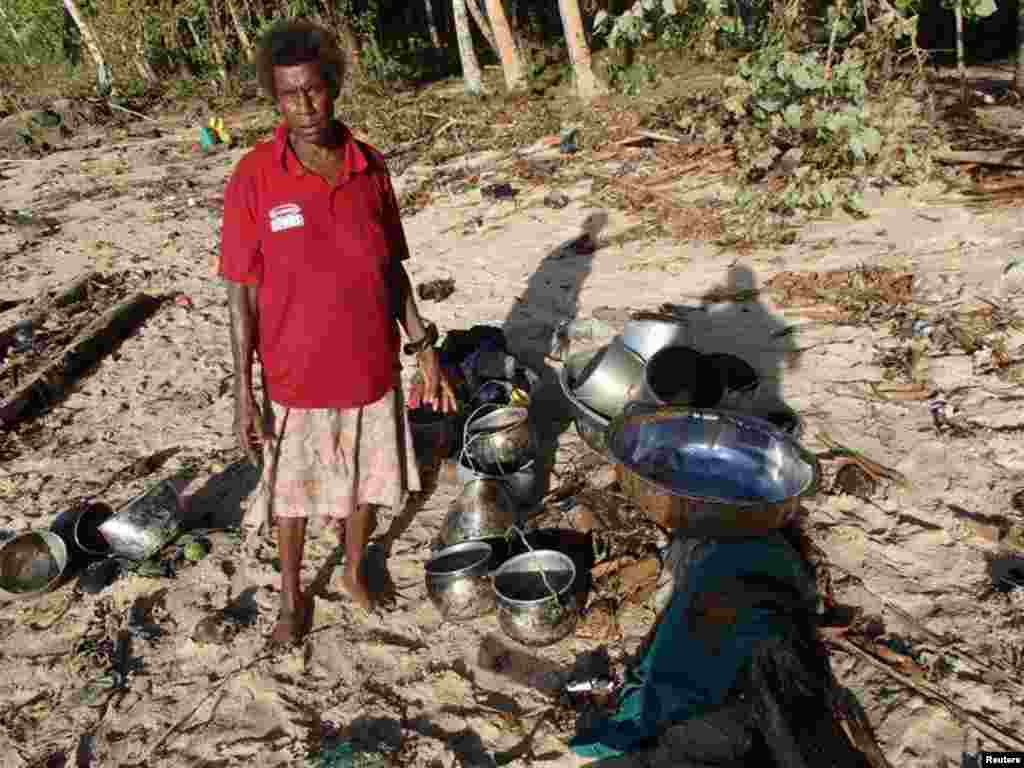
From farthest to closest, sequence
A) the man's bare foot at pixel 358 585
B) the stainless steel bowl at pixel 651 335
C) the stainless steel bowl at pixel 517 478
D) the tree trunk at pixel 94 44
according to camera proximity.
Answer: the tree trunk at pixel 94 44 → the stainless steel bowl at pixel 651 335 → the stainless steel bowl at pixel 517 478 → the man's bare foot at pixel 358 585

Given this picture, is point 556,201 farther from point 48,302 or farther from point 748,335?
point 48,302

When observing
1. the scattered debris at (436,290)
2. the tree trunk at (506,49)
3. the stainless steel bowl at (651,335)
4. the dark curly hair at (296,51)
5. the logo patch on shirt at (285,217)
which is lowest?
the stainless steel bowl at (651,335)

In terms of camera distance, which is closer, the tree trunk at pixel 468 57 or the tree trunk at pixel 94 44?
the tree trunk at pixel 468 57

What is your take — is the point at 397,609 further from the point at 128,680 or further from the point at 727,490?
the point at 727,490

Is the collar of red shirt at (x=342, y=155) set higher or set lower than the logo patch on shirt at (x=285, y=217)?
higher

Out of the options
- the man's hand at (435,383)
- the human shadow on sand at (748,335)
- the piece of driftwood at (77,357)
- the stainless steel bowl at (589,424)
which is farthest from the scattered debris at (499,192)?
the man's hand at (435,383)

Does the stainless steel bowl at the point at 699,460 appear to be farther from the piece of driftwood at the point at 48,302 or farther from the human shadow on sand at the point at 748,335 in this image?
the piece of driftwood at the point at 48,302

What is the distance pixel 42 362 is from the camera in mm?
5789

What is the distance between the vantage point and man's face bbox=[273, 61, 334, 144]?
231 centimetres

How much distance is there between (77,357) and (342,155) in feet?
14.4

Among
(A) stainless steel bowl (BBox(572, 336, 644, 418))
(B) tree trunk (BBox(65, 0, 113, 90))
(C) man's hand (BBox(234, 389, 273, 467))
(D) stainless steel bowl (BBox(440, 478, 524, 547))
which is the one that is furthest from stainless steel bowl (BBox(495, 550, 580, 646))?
(B) tree trunk (BBox(65, 0, 113, 90))

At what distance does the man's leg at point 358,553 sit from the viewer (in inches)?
122

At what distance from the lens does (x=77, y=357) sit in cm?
579

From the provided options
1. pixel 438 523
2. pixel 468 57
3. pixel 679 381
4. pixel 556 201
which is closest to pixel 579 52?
pixel 468 57
